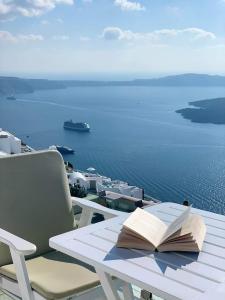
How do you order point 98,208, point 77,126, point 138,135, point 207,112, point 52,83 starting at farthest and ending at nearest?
point 52,83 < point 77,126 < point 138,135 < point 207,112 < point 98,208

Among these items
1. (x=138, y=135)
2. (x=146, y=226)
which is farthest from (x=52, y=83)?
(x=146, y=226)

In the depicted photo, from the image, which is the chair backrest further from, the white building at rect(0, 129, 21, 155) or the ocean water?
the ocean water

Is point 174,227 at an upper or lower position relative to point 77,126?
upper

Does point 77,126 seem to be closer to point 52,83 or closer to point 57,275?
point 52,83

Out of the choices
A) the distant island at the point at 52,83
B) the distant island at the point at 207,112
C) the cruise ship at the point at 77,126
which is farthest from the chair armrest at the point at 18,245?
the cruise ship at the point at 77,126

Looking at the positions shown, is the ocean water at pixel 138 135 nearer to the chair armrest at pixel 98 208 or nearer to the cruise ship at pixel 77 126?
the cruise ship at pixel 77 126

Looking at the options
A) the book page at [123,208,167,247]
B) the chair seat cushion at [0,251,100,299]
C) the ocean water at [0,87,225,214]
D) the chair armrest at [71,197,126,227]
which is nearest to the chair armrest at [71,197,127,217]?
the chair armrest at [71,197,126,227]

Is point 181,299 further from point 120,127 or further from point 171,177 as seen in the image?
point 120,127
